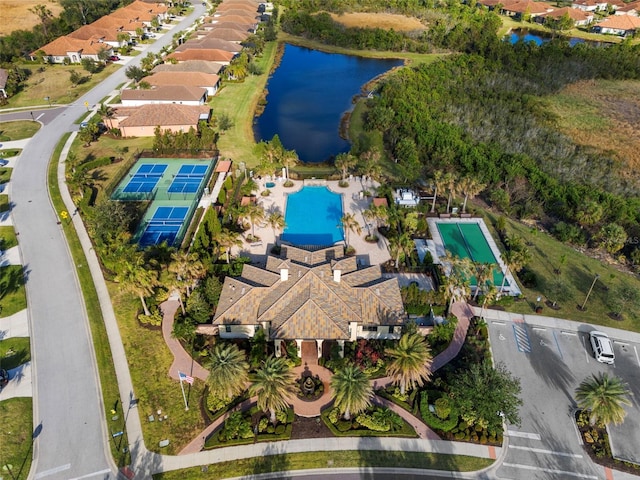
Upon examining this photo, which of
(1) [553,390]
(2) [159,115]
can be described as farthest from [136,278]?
(2) [159,115]

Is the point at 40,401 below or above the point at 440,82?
below

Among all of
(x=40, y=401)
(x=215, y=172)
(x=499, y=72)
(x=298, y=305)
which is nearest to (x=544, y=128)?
(x=499, y=72)

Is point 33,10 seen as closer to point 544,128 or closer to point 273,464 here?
point 544,128

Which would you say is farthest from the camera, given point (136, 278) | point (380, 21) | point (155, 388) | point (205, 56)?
point (380, 21)

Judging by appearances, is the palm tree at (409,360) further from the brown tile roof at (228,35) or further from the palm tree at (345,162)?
the brown tile roof at (228,35)

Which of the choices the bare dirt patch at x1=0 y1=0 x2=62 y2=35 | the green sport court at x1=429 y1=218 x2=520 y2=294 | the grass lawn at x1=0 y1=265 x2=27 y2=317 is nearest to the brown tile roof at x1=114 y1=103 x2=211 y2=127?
the grass lawn at x1=0 y1=265 x2=27 y2=317

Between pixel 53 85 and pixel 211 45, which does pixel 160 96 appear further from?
pixel 211 45

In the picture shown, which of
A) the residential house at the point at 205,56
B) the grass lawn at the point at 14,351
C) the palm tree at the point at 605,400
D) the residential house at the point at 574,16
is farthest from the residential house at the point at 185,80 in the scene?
the residential house at the point at 574,16
